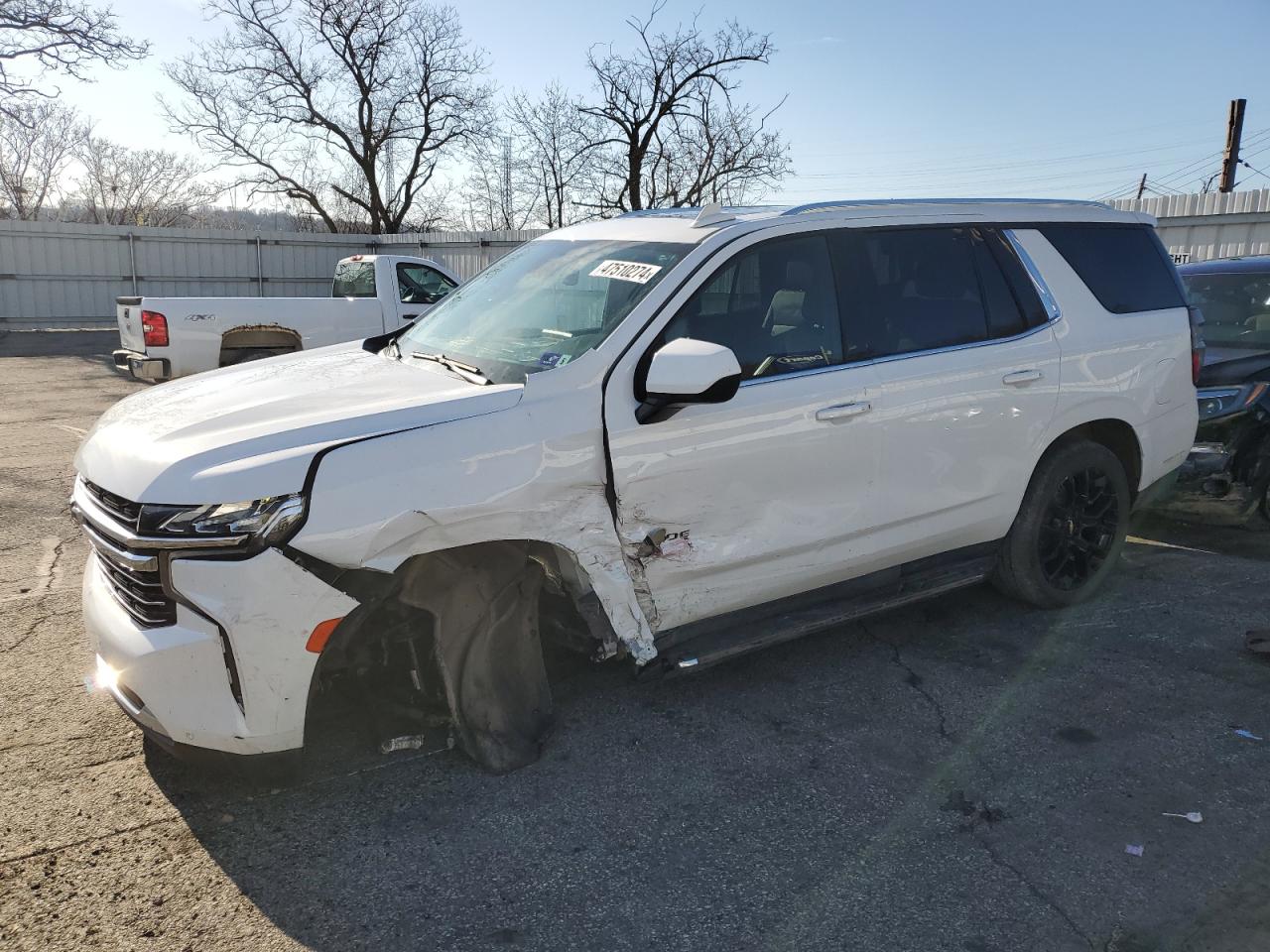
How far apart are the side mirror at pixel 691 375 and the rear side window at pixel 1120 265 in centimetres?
235

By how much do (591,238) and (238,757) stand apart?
2.54m

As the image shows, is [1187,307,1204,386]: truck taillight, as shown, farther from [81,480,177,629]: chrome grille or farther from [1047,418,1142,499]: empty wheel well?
[81,480,177,629]: chrome grille

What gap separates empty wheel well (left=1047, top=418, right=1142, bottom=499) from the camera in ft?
15.8

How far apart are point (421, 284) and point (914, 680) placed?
928 cm

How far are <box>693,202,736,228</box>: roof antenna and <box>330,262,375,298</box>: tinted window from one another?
8554 millimetres

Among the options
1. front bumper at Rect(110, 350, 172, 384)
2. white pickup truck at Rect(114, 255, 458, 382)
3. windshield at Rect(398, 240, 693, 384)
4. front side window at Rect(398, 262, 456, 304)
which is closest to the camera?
windshield at Rect(398, 240, 693, 384)

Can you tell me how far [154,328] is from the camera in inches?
376

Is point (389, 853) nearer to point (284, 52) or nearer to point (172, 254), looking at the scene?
point (172, 254)

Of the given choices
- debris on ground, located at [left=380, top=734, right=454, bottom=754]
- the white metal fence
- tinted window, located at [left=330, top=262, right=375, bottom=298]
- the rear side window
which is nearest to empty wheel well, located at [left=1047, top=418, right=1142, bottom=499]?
the rear side window

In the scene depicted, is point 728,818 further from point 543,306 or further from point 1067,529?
point 1067,529

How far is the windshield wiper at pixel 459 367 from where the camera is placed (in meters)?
3.49

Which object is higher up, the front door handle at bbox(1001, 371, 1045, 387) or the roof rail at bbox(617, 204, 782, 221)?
the roof rail at bbox(617, 204, 782, 221)

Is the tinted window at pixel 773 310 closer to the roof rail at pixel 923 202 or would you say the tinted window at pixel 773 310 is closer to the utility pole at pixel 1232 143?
the roof rail at pixel 923 202

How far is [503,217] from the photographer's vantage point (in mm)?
38469
